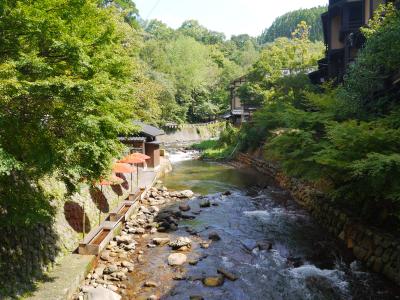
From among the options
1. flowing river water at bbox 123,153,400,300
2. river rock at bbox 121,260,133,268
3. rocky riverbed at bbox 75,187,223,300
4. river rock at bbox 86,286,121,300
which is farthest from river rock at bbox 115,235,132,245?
river rock at bbox 86,286,121,300

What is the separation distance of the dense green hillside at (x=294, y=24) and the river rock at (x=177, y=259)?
115m

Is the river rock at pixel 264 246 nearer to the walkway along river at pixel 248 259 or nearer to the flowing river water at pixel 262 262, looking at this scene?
the walkway along river at pixel 248 259

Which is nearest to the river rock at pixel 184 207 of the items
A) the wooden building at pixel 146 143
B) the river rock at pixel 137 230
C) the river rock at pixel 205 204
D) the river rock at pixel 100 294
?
the river rock at pixel 205 204

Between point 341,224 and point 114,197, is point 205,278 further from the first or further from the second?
point 114,197

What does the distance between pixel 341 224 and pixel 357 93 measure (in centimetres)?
630

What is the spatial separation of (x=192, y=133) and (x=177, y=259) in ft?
158

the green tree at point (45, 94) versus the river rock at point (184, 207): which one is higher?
the green tree at point (45, 94)

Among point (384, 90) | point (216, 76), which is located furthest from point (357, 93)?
point (216, 76)

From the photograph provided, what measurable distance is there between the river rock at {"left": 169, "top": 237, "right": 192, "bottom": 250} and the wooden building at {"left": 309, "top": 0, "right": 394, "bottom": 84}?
63.2 feet

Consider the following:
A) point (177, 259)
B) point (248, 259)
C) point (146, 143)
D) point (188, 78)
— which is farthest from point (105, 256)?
point (188, 78)

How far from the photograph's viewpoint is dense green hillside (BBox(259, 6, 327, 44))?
120 meters

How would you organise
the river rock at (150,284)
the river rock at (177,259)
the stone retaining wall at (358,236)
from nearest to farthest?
the river rock at (150,284) < the stone retaining wall at (358,236) < the river rock at (177,259)

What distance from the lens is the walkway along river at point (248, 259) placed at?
10705 millimetres

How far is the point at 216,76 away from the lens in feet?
243
